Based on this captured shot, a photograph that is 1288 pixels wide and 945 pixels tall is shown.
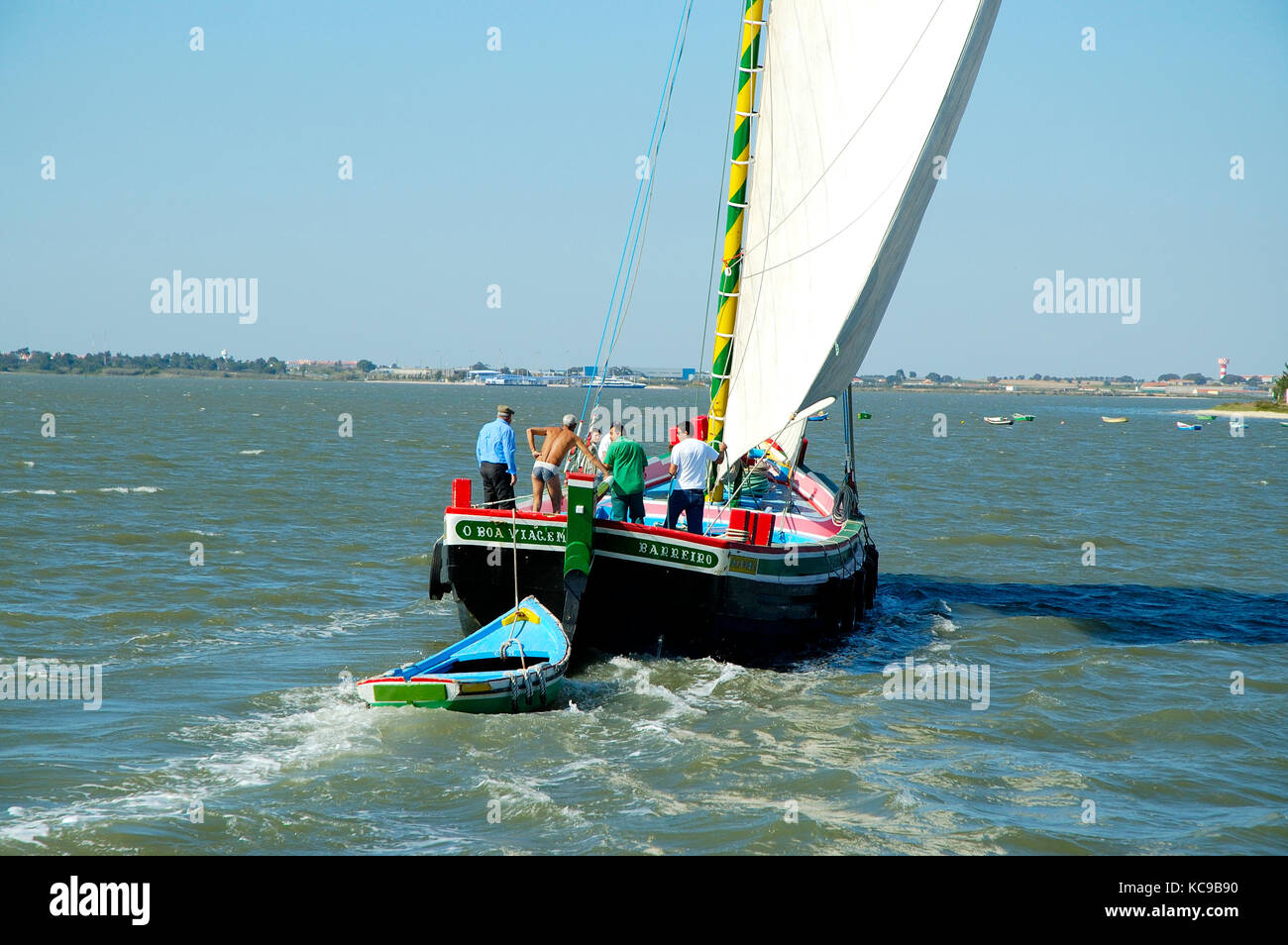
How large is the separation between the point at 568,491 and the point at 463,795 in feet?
14.9

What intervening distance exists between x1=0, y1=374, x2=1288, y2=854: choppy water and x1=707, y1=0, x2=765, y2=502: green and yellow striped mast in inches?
197

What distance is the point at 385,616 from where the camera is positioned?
20359 mm

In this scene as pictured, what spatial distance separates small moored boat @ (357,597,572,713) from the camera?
43.9 feet

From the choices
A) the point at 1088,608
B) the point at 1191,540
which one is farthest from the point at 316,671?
the point at 1191,540

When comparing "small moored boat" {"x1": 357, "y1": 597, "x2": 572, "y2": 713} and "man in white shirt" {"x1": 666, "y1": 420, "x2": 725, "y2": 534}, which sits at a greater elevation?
"man in white shirt" {"x1": 666, "y1": 420, "x2": 725, "y2": 534}

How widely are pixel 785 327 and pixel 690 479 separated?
3.62 metres

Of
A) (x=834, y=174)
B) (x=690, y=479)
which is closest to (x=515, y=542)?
(x=690, y=479)

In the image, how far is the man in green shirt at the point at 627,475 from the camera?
16578 mm

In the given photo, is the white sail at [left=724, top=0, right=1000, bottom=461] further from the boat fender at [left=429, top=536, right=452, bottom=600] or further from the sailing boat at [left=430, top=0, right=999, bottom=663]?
the boat fender at [left=429, top=536, right=452, bottom=600]

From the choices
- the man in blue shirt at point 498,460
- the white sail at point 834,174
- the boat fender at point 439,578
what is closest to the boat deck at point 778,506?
the man in blue shirt at point 498,460

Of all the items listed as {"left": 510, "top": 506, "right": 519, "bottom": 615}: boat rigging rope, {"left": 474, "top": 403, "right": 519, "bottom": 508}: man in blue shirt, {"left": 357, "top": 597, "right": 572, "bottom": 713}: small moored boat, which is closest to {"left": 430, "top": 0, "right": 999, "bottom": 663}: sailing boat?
{"left": 510, "top": 506, "right": 519, "bottom": 615}: boat rigging rope
